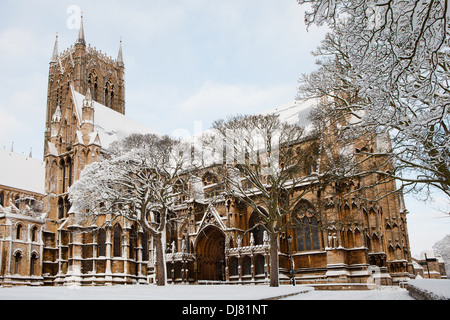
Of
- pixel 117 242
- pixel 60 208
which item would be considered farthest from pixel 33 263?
pixel 117 242

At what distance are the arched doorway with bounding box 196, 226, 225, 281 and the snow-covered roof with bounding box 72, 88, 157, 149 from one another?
1593 cm

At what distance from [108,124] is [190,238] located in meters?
19.5

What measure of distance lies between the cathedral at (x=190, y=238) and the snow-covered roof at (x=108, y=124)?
16 cm

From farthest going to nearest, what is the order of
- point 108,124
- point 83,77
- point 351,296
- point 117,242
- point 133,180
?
point 83,77
point 108,124
point 117,242
point 133,180
point 351,296

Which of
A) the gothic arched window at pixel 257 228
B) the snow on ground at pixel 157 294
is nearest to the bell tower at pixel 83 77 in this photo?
the gothic arched window at pixel 257 228

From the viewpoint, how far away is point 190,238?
120 ft

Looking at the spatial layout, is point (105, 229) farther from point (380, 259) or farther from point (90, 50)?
point (90, 50)

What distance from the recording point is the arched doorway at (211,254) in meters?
35.8

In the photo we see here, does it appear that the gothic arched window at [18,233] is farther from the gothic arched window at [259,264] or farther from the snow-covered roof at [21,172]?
the gothic arched window at [259,264]

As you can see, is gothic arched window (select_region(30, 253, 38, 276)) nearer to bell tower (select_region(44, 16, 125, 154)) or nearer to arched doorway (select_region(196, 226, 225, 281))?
arched doorway (select_region(196, 226, 225, 281))

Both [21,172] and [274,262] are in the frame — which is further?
[21,172]

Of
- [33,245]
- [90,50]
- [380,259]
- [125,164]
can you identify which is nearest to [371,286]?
[380,259]

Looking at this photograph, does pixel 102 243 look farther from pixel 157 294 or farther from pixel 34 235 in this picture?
pixel 157 294

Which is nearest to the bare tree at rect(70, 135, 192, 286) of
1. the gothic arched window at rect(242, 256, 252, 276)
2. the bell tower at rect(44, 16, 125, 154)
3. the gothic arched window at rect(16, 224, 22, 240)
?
the gothic arched window at rect(242, 256, 252, 276)
